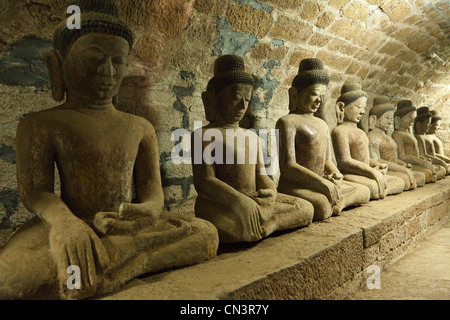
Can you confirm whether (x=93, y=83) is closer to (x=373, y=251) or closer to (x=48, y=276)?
(x=48, y=276)

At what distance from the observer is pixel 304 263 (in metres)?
2.14

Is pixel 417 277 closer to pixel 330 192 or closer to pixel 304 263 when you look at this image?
pixel 330 192

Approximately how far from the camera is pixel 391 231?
3318mm

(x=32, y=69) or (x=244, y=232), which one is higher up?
(x=32, y=69)

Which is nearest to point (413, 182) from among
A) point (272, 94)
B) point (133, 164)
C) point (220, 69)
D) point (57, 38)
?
point (272, 94)

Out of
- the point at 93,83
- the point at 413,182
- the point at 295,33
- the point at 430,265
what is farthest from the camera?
the point at 413,182

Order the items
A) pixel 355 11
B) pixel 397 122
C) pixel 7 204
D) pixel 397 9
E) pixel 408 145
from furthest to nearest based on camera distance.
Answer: pixel 397 122, pixel 408 145, pixel 397 9, pixel 355 11, pixel 7 204

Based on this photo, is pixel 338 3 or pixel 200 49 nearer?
pixel 200 49

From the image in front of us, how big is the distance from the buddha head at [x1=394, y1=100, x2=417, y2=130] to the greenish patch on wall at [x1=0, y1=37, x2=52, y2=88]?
5447mm

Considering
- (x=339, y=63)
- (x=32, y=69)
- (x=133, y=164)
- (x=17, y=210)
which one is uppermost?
(x=339, y=63)

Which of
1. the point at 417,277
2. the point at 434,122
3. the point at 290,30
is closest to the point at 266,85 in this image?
the point at 290,30

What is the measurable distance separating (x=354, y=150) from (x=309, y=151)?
1.30 metres

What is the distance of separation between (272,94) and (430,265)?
2.55m

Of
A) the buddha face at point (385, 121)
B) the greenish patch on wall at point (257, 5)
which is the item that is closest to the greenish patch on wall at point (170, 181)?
the greenish patch on wall at point (257, 5)
